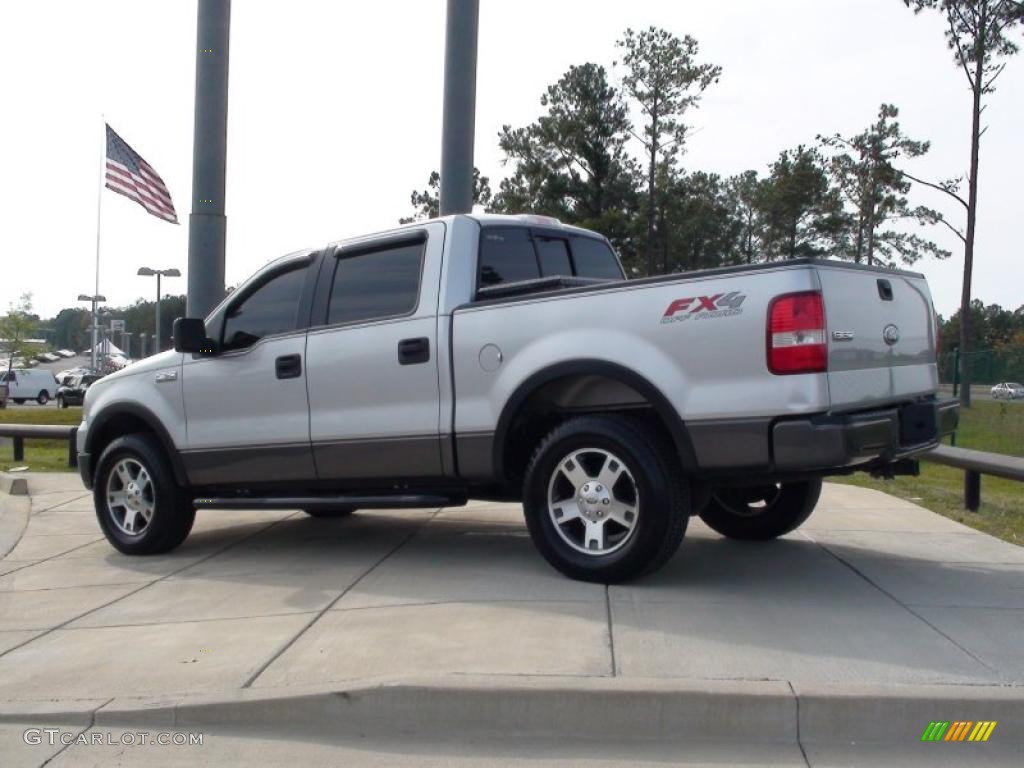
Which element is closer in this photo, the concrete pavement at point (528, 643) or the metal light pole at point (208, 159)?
the concrete pavement at point (528, 643)

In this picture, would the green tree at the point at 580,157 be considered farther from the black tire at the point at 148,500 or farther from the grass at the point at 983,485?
the black tire at the point at 148,500

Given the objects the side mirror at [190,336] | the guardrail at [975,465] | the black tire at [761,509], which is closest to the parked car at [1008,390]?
the guardrail at [975,465]

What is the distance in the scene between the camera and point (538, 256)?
709 centimetres

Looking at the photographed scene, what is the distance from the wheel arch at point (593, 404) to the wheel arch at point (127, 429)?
264 cm

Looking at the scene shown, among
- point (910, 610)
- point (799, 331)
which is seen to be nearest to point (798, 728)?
point (910, 610)

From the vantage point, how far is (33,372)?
52.6 meters

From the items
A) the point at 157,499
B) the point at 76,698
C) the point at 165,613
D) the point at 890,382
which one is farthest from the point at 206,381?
the point at 890,382

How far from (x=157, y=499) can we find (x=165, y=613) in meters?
1.71

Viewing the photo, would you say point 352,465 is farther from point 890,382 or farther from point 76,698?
point 890,382

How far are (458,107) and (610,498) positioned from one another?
17.1 feet

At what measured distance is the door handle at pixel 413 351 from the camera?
6.41 m

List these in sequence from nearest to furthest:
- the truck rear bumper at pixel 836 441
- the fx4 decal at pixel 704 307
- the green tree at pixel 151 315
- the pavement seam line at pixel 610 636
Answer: the pavement seam line at pixel 610 636 → the truck rear bumper at pixel 836 441 → the fx4 decal at pixel 704 307 → the green tree at pixel 151 315

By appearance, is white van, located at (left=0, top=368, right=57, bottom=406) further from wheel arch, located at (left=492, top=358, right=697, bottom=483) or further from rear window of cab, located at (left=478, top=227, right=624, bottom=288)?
wheel arch, located at (left=492, top=358, right=697, bottom=483)

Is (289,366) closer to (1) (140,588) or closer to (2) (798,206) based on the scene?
(1) (140,588)
